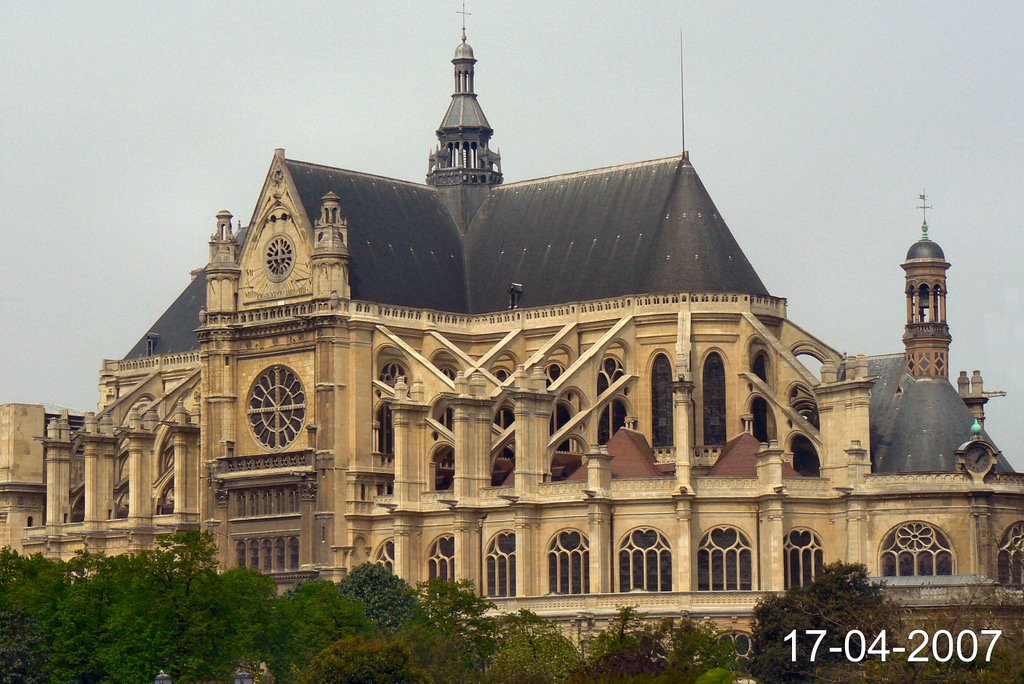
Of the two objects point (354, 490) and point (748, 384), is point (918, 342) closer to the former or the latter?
point (748, 384)

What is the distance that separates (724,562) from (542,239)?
26.7 metres

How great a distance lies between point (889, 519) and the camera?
12706cm

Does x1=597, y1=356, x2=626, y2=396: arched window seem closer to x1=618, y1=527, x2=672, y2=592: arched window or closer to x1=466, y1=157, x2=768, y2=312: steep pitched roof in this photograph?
x1=466, y1=157, x2=768, y2=312: steep pitched roof

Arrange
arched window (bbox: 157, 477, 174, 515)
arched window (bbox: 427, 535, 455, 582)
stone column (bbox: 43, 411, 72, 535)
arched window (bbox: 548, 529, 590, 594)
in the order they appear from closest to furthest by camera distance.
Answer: arched window (bbox: 548, 529, 590, 594), arched window (bbox: 427, 535, 455, 582), arched window (bbox: 157, 477, 174, 515), stone column (bbox: 43, 411, 72, 535)

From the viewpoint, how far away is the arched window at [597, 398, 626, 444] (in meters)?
138

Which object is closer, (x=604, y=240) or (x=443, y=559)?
(x=443, y=559)

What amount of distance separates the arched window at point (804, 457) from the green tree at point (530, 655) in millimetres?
20577

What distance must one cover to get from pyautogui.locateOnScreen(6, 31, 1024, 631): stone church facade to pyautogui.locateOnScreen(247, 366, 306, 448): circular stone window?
149 millimetres

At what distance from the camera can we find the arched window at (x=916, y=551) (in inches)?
4966

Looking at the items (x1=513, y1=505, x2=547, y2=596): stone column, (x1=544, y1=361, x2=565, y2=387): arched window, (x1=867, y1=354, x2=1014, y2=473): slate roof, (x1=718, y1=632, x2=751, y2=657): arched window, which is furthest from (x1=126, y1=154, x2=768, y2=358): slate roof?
(x1=718, y1=632, x2=751, y2=657): arched window

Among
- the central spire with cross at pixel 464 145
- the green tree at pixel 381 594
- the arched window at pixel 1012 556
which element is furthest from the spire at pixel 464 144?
the arched window at pixel 1012 556

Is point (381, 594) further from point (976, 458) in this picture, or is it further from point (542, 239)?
point (976, 458)

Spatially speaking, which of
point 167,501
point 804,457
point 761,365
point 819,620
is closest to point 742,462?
point 804,457

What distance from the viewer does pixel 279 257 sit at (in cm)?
14338
